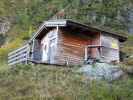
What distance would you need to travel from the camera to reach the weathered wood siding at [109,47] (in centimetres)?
2869

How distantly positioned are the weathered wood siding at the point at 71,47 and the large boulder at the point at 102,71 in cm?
360

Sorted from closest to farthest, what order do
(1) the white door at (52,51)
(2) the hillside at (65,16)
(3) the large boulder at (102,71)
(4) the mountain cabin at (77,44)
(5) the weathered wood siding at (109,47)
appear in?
(3) the large boulder at (102,71)
(4) the mountain cabin at (77,44)
(1) the white door at (52,51)
(5) the weathered wood siding at (109,47)
(2) the hillside at (65,16)

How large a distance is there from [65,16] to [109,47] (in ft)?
69.5

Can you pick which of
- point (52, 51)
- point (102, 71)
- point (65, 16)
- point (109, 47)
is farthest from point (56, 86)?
point (65, 16)

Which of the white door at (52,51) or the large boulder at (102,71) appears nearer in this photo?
the large boulder at (102,71)

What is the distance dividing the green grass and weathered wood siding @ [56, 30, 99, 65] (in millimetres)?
3784

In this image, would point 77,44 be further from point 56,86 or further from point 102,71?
point 56,86

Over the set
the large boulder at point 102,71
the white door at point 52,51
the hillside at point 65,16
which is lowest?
the large boulder at point 102,71

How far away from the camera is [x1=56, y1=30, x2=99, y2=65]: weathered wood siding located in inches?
1098

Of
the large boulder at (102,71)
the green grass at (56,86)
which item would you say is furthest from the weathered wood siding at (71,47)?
the green grass at (56,86)

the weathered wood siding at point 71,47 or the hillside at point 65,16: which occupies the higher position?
the hillside at point 65,16

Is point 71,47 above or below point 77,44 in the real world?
below

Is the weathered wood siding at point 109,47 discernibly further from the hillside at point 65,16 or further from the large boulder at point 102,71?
the hillside at point 65,16

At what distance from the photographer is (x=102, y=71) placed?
77.7 feet
